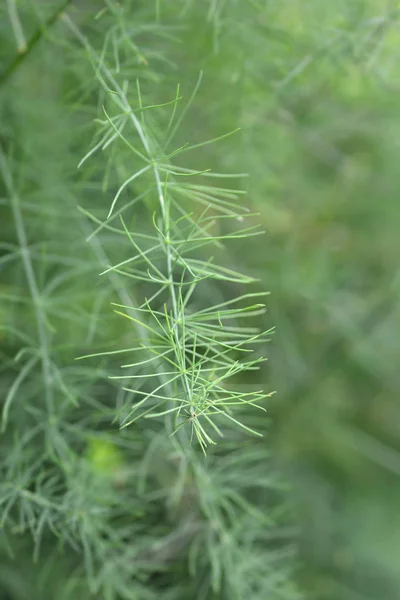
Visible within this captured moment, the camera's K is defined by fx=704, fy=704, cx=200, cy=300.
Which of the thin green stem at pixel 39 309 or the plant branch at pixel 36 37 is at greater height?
the plant branch at pixel 36 37

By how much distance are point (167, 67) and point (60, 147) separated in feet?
0.48

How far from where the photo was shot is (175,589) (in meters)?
0.73

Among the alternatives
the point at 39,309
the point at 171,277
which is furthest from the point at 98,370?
the point at 171,277

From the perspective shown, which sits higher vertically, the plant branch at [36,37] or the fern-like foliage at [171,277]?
the plant branch at [36,37]

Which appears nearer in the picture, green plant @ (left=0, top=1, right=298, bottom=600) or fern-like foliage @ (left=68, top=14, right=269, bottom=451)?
fern-like foliage @ (left=68, top=14, right=269, bottom=451)

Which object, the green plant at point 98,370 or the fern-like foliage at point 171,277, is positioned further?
the green plant at point 98,370

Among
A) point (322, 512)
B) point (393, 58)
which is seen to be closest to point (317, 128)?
point (393, 58)

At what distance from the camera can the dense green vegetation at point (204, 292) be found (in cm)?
64

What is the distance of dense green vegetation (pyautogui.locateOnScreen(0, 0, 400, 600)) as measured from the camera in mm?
636

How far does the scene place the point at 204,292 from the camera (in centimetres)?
90

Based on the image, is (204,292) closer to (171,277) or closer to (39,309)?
(39,309)

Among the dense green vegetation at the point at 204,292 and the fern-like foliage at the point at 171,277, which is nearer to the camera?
the fern-like foliage at the point at 171,277

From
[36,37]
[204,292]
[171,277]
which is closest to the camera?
[171,277]

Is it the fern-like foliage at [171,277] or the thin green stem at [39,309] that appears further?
the thin green stem at [39,309]
